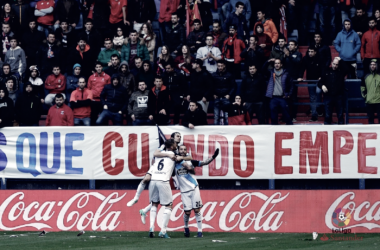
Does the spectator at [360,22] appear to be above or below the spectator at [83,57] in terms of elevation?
above

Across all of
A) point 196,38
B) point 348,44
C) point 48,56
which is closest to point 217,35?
point 196,38

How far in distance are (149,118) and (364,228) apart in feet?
20.3

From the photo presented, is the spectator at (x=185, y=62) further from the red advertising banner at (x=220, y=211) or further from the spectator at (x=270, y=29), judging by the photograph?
the red advertising banner at (x=220, y=211)

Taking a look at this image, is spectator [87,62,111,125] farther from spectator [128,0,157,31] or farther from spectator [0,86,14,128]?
spectator [128,0,157,31]

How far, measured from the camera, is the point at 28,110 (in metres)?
21.9

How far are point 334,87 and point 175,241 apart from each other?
6.82m

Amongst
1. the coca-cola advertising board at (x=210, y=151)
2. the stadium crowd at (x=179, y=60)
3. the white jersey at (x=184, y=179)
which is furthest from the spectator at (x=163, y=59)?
the white jersey at (x=184, y=179)

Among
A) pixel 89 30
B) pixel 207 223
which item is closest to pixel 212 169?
pixel 207 223

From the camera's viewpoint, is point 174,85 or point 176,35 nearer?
point 174,85

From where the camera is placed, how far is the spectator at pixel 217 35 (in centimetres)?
2366

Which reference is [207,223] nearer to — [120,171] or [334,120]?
[120,171]

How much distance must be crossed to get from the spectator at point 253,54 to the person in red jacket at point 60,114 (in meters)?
5.06

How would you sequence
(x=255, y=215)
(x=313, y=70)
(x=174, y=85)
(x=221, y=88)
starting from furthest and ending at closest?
(x=313, y=70)
(x=174, y=85)
(x=221, y=88)
(x=255, y=215)

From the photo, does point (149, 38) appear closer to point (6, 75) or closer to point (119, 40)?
point (119, 40)
